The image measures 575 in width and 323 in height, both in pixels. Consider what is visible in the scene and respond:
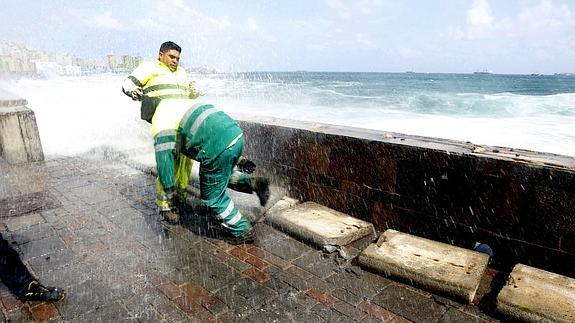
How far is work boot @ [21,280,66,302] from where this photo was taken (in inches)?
99.9

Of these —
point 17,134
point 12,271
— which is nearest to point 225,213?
point 12,271

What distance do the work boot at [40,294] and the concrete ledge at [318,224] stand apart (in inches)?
79.9

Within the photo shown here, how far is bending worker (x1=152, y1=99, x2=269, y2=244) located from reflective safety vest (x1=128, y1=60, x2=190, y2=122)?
12.7 inches

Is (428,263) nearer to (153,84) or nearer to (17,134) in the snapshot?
(153,84)

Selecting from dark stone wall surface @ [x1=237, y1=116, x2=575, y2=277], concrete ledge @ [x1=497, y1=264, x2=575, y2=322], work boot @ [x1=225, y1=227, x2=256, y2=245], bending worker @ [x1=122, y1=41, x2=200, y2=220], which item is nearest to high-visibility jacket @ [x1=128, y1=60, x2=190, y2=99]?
bending worker @ [x1=122, y1=41, x2=200, y2=220]

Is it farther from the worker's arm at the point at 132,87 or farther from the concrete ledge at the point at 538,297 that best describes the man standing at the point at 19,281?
the concrete ledge at the point at 538,297

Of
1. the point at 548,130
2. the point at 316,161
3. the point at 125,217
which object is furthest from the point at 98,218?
the point at 548,130

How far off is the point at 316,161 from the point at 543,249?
2.32 m

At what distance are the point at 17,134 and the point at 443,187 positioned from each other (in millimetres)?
7146

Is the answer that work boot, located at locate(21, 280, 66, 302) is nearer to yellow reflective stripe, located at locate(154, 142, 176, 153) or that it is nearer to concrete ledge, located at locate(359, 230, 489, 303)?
yellow reflective stripe, located at locate(154, 142, 176, 153)

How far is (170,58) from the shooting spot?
152 inches

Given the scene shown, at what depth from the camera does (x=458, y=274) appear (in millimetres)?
2756

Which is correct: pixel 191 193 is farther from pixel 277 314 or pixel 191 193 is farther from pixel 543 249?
pixel 543 249

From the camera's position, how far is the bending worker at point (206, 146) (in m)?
3.27
